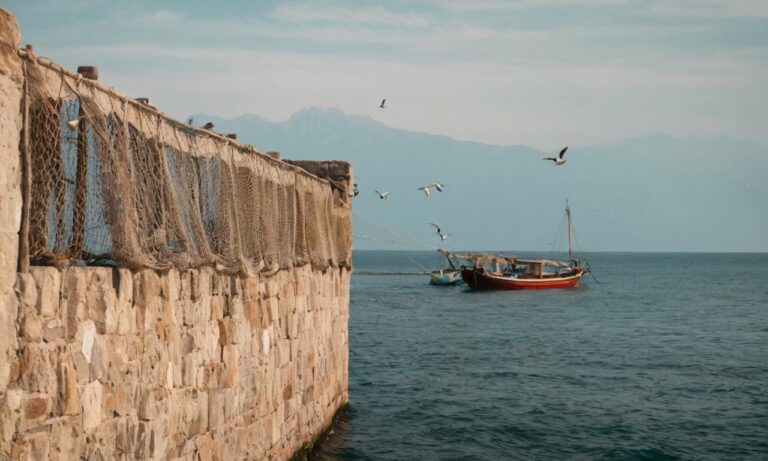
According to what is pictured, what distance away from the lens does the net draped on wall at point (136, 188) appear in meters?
6.09

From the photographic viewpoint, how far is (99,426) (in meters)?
6.25

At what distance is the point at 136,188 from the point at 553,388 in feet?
52.7

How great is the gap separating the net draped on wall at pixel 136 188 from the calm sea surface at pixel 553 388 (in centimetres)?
485

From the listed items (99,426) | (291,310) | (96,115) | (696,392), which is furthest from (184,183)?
(696,392)

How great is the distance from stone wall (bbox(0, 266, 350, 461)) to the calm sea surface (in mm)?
3202

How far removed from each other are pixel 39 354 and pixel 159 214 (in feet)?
7.92

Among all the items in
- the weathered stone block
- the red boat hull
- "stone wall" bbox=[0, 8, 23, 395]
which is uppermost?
"stone wall" bbox=[0, 8, 23, 395]

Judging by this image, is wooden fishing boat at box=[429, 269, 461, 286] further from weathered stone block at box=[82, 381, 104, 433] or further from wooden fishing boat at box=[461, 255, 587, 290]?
weathered stone block at box=[82, 381, 104, 433]

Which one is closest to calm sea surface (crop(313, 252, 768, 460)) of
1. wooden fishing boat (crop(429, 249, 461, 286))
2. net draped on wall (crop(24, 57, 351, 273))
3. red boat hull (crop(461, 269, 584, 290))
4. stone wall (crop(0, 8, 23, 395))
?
net draped on wall (crop(24, 57, 351, 273))

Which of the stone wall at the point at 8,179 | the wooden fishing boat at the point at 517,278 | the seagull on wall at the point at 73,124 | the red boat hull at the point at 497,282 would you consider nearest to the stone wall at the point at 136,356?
the stone wall at the point at 8,179

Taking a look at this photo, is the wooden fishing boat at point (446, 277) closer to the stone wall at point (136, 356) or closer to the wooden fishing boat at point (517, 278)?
the wooden fishing boat at point (517, 278)

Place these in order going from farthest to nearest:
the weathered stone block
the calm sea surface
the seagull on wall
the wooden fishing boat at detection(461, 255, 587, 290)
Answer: the wooden fishing boat at detection(461, 255, 587, 290)
the calm sea surface
the seagull on wall
the weathered stone block

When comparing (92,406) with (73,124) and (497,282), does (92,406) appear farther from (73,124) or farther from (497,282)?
(497,282)

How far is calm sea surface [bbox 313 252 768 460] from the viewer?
51.2 feet
